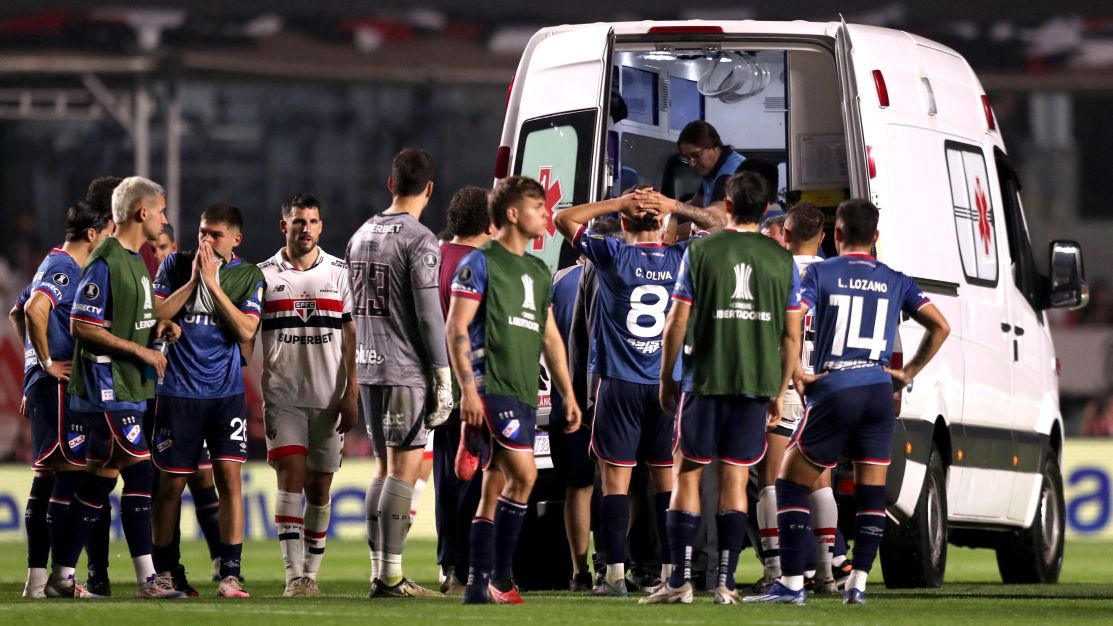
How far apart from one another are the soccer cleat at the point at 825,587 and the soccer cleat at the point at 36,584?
3537mm

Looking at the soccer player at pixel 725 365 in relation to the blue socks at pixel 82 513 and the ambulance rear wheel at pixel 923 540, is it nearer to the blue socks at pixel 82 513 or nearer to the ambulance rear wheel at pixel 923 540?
the ambulance rear wheel at pixel 923 540

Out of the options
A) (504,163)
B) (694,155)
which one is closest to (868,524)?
(694,155)

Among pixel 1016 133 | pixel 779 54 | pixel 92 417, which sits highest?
pixel 1016 133

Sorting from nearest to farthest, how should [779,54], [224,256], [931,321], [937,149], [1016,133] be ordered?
1. [931,321]
2. [224,256]
3. [937,149]
4. [779,54]
5. [1016,133]

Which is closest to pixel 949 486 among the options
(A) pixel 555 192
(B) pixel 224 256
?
(A) pixel 555 192

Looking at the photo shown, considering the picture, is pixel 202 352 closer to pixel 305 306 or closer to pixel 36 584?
pixel 305 306

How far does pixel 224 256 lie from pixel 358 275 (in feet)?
2.98

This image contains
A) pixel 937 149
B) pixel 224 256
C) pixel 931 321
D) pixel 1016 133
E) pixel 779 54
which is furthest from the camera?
pixel 1016 133

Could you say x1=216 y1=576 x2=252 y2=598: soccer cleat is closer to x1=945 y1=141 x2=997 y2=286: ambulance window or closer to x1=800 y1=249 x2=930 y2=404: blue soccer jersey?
x1=800 y1=249 x2=930 y2=404: blue soccer jersey

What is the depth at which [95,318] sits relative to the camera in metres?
8.55

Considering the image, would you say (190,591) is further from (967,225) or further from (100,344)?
(967,225)

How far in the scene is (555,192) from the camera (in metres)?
9.55

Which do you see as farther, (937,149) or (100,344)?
(937,149)

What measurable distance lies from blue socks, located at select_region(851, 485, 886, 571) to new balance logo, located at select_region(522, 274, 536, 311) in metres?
1.58
